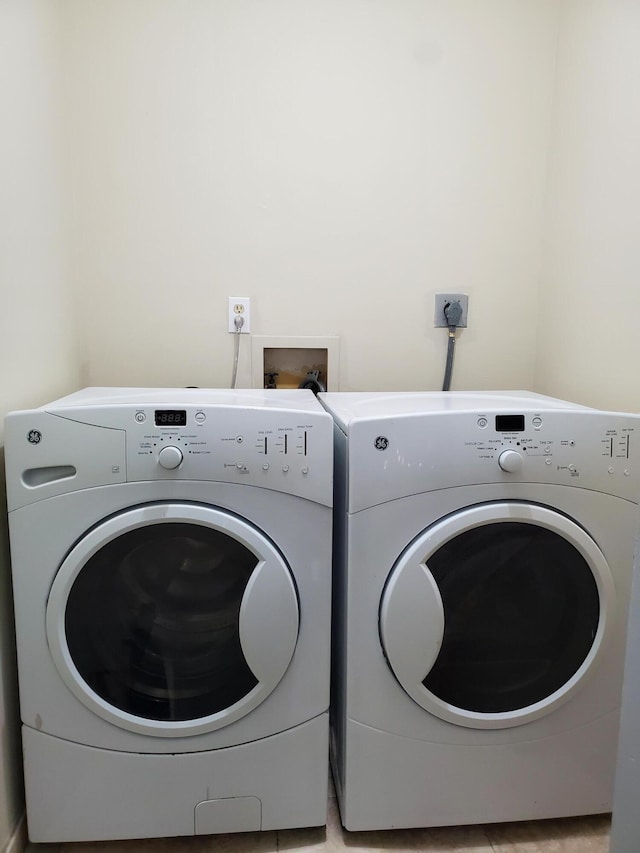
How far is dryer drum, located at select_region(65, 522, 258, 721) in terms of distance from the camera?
97 centimetres

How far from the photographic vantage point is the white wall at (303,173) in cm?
143

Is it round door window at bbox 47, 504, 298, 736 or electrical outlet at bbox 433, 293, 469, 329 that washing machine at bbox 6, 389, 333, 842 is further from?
electrical outlet at bbox 433, 293, 469, 329

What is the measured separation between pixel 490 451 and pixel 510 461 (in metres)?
0.04

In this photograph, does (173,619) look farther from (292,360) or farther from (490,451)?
(292,360)

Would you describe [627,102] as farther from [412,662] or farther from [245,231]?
[412,662]

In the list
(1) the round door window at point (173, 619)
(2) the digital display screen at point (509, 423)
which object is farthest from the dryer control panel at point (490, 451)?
(1) the round door window at point (173, 619)

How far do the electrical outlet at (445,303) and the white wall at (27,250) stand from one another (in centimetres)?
102

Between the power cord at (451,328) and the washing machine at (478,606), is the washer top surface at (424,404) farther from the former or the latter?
the power cord at (451,328)

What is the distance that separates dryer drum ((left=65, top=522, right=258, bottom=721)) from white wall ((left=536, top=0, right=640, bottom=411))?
0.97 meters

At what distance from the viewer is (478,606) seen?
1021mm

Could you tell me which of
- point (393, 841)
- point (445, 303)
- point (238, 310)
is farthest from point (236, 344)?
point (393, 841)

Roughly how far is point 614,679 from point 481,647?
0.29 meters

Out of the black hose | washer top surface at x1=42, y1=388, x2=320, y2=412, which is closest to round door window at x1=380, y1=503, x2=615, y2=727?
washer top surface at x1=42, y1=388, x2=320, y2=412

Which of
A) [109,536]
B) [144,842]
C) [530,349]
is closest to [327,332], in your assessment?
[530,349]
